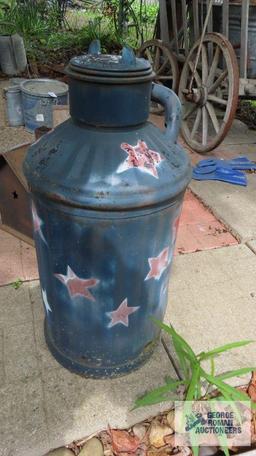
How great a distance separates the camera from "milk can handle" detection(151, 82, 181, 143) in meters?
1.58

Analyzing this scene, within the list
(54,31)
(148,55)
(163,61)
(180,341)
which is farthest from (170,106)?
(54,31)

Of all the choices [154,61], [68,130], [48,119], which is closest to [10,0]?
[154,61]

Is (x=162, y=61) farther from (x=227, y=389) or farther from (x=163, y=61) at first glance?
(x=227, y=389)

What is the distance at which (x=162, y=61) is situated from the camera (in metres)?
4.89

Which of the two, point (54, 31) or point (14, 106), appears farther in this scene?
point (54, 31)

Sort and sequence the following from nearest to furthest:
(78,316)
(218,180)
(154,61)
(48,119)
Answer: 1. (78,316)
2. (218,180)
3. (48,119)
4. (154,61)

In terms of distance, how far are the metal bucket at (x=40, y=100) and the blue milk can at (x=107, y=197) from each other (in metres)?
2.76

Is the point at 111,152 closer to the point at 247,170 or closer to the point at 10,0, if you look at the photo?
the point at 247,170

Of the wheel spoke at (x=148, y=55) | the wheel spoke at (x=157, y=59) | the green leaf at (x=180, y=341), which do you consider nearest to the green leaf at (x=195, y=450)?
the green leaf at (x=180, y=341)

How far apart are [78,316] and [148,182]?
639mm

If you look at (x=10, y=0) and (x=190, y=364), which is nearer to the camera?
(x=190, y=364)

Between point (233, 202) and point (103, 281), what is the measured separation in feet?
6.72

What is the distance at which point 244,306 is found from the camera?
2.27 metres

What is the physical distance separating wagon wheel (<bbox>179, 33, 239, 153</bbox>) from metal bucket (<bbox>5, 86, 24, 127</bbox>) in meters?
1.75
